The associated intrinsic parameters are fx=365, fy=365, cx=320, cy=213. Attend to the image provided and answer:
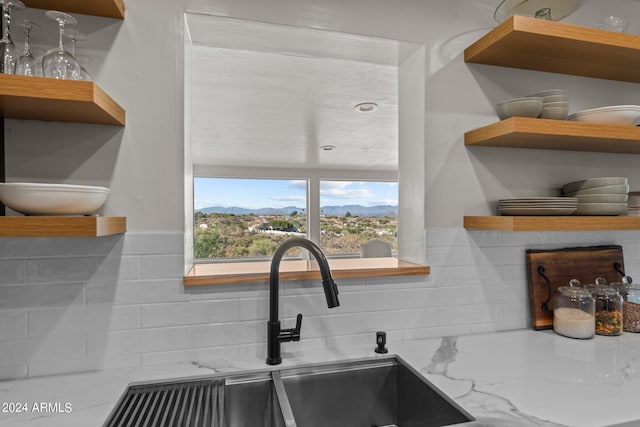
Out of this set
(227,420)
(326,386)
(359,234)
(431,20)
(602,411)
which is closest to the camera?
(602,411)

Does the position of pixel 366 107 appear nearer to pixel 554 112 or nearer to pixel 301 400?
pixel 554 112

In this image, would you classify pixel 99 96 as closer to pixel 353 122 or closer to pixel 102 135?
pixel 102 135

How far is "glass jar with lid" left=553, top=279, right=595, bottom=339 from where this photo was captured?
1.42 meters

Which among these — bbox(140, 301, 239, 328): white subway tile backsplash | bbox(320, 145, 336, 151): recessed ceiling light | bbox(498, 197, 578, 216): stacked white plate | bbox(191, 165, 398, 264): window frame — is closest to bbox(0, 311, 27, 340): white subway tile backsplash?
bbox(140, 301, 239, 328): white subway tile backsplash

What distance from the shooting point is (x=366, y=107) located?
125 inches

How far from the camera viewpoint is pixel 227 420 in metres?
1.09

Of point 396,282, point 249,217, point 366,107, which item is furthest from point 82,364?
point 249,217

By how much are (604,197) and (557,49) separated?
0.60 m

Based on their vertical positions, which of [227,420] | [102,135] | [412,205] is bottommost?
[227,420]

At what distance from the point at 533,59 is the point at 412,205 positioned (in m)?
0.76

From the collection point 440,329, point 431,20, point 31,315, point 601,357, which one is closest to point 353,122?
point 431,20

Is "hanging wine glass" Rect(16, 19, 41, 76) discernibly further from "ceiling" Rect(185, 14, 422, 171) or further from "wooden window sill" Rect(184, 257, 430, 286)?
"wooden window sill" Rect(184, 257, 430, 286)

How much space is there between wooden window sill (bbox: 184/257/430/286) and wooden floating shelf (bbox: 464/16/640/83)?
2.90 feet

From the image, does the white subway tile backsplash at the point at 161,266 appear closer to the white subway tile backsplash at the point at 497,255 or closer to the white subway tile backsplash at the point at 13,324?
the white subway tile backsplash at the point at 13,324
